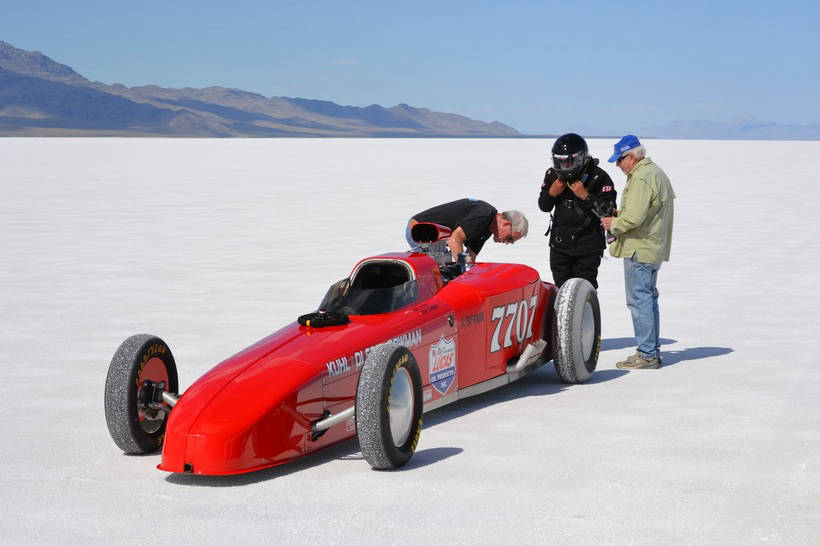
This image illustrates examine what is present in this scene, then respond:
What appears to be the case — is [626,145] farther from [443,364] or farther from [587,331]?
[443,364]

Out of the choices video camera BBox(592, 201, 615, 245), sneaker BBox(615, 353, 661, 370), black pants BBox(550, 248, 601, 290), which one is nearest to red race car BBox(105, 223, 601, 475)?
sneaker BBox(615, 353, 661, 370)

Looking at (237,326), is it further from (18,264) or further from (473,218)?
(18,264)

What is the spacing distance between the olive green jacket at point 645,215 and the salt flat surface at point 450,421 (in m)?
1.18

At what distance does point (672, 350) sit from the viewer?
12.4 metres

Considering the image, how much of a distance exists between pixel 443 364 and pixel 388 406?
5.74 feet

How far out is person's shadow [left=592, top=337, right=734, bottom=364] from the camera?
38.8 feet

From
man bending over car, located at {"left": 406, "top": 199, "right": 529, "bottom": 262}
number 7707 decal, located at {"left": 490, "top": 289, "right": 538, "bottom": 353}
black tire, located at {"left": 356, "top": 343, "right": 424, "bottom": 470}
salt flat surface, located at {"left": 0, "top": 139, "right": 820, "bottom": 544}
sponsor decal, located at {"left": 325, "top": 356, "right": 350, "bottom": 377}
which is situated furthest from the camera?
man bending over car, located at {"left": 406, "top": 199, "right": 529, "bottom": 262}

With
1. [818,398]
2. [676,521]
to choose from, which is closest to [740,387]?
[818,398]

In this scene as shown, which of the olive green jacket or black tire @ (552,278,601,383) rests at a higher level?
the olive green jacket

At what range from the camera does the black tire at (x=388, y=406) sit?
7.24 meters

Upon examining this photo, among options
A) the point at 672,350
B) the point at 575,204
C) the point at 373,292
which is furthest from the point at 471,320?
the point at 672,350

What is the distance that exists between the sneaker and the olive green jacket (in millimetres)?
961

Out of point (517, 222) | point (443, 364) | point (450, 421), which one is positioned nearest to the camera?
point (443, 364)

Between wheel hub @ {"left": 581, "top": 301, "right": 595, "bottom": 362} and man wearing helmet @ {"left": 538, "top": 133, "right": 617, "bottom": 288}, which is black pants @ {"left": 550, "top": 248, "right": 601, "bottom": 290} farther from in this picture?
wheel hub @ {"left": 581, "top": 301, "right": 595, "bottom": 362}
